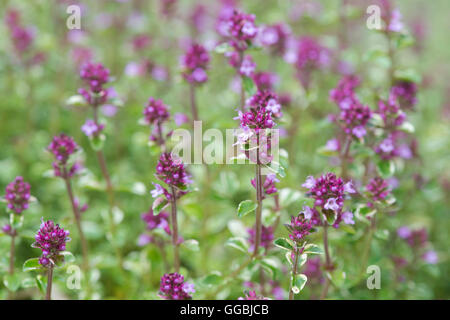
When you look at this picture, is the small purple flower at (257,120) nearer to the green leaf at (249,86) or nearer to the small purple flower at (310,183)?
the small purple flower at (310,183)

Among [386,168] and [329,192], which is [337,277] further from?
[386,168]

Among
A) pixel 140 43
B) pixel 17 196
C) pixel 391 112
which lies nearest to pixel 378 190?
pixel 391 112

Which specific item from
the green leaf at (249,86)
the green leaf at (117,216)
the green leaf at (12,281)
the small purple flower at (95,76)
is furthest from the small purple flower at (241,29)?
the green leaf at (12,281)

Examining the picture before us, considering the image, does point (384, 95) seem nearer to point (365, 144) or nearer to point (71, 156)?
point (365, 144)

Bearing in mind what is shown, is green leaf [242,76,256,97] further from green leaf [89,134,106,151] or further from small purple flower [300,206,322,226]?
green leaf [89,134,106,151]

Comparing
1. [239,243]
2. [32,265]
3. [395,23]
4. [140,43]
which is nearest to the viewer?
[32,265]

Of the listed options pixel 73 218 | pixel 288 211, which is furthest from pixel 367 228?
pixel 73 218

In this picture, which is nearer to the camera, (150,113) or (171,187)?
(171,187)
